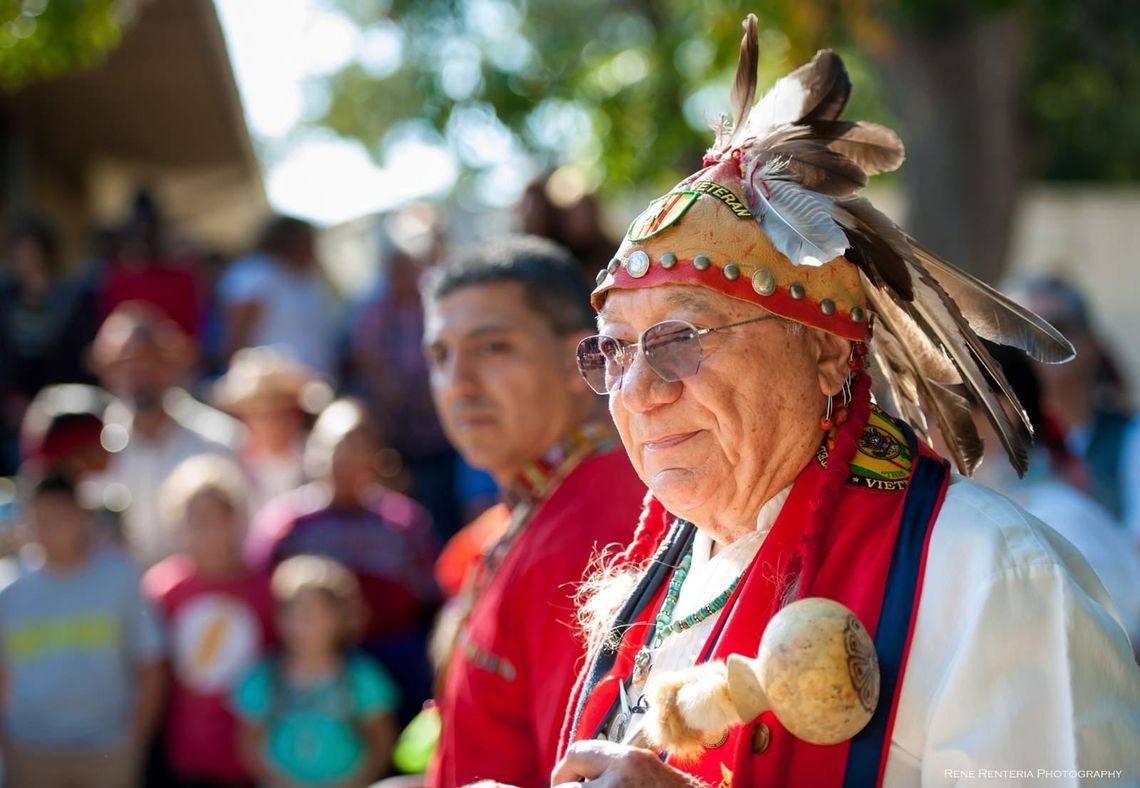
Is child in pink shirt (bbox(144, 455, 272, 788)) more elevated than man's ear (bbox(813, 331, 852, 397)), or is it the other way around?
man's ear (bbox(813, 331, 852, 397))

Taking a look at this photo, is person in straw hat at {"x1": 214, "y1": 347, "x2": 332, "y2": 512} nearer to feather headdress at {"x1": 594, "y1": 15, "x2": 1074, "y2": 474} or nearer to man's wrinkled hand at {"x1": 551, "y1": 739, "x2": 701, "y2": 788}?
feather headdress at {"x1": 594, "y1": 15, "x2": 1074, "y2": 474}

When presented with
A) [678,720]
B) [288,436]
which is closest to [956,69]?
[288,436]

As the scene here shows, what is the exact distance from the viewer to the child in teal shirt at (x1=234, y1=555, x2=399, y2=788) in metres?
6.20

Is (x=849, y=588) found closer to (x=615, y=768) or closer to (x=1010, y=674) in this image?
(x=1010, y=674)

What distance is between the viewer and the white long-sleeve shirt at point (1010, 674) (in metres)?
2.14

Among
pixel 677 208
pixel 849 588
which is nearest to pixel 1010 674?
pixel 849 588

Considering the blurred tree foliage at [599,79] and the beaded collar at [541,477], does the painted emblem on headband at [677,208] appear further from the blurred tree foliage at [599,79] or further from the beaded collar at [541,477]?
the blurred tree foliage at [599,79]

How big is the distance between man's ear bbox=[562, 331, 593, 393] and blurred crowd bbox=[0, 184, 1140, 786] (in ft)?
6.23

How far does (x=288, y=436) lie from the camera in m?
8.09

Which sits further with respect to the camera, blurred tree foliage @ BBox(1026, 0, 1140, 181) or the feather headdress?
blurred tree foliage @ BBox(1026, 0, 1140, 181)

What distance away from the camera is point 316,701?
6.30m

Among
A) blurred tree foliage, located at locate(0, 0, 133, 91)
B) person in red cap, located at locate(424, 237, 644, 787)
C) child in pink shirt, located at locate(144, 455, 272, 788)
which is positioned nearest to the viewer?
person in red cap, located at locate(424, 237, 644, 787)

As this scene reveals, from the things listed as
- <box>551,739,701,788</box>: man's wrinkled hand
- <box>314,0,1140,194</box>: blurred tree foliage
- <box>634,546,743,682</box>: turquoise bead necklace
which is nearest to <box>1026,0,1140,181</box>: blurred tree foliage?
<box>314,0,1140,194</box>: blurred tree foliage

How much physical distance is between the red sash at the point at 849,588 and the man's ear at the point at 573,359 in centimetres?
138
